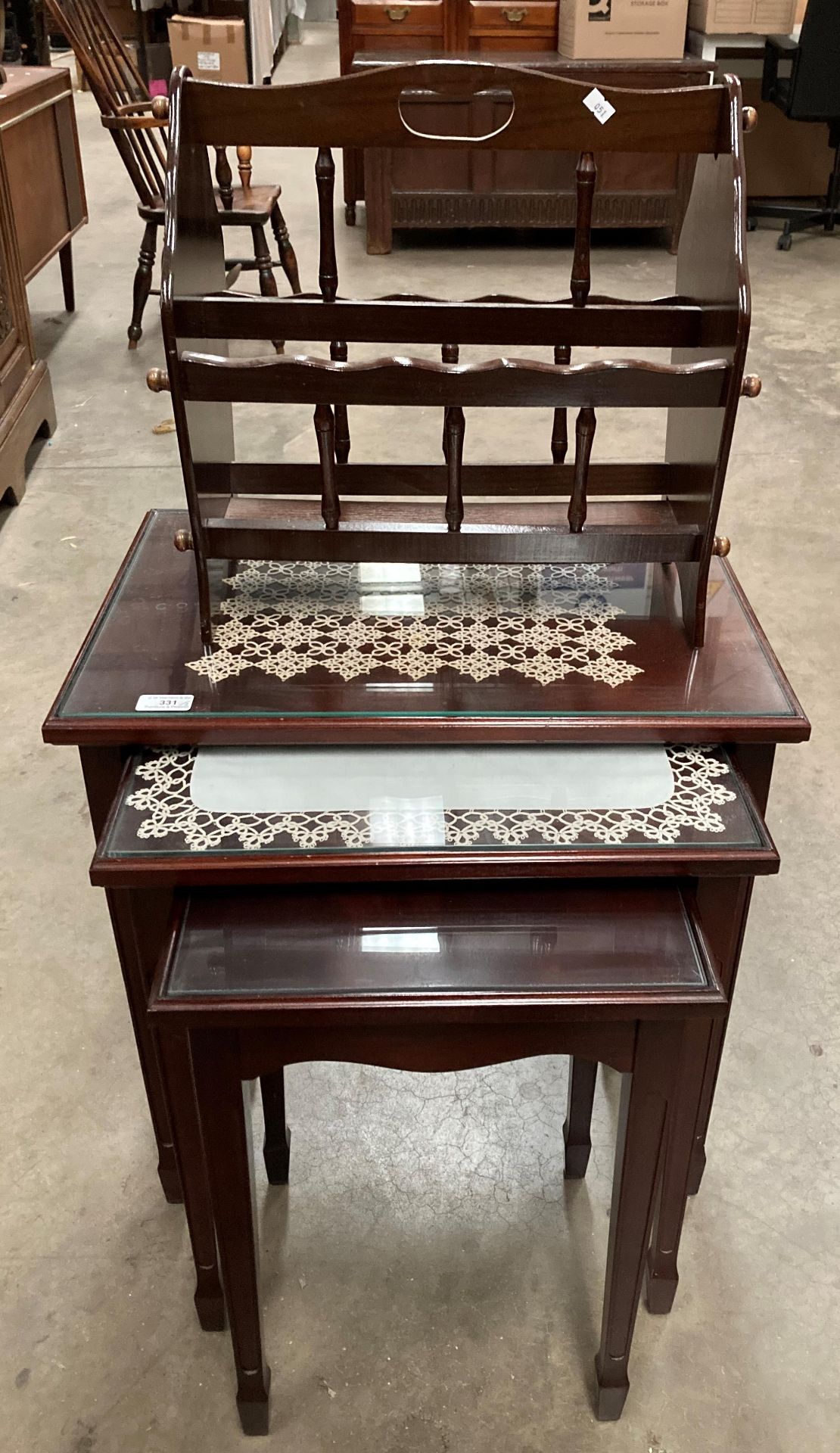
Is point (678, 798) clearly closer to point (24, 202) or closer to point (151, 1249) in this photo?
point (151, 1249)

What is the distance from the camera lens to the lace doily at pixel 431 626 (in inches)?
49.7

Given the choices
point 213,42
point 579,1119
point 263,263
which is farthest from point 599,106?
point 213,42

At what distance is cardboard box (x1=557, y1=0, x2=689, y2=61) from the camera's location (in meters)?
4.56

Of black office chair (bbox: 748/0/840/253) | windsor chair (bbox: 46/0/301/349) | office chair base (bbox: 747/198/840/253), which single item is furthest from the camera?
office chair base (bbox: 747/198/840/253)

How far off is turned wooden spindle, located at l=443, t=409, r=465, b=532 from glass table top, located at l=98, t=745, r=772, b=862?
0.25 meters

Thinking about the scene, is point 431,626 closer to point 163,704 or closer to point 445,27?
point 163,704

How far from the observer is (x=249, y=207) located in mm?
3680

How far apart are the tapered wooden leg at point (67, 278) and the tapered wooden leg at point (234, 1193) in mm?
3938

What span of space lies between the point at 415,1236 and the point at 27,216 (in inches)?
132

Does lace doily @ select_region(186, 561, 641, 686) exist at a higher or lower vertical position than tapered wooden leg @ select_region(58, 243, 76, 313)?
higher

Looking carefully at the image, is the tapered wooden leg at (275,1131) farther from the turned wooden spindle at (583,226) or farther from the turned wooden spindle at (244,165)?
the turned wooden spindle at (244,165)

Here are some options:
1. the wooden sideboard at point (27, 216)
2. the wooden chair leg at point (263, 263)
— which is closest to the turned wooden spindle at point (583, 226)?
the wooden sideboard at point (27, 216)

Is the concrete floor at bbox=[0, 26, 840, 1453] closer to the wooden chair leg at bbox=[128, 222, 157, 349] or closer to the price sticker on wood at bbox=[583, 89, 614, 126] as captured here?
the price sticker on wood at bbox=[583, 89, 614, 126]

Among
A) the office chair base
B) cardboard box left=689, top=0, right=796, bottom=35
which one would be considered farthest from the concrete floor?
cardboard box left=689, top=0, right=796, bottom=35
